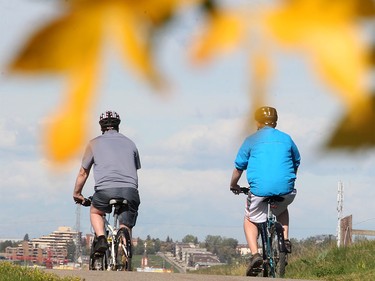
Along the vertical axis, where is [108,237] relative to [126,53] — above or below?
above

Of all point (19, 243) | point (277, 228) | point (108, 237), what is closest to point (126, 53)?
point (19, 243)

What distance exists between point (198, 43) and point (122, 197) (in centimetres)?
631

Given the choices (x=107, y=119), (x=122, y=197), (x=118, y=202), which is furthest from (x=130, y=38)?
(x=118, y=202)

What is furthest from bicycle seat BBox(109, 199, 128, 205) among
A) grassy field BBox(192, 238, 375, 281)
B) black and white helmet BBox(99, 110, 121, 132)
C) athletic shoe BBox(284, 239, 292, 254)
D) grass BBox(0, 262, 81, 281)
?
black and white helmet BBox(99, 110, 121, 132)

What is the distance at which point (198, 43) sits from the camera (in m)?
0.29

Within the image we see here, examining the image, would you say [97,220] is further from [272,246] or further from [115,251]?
[272,246]

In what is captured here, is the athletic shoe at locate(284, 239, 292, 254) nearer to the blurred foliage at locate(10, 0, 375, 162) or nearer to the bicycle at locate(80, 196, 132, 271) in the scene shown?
the bicycle at locate(80, 196, 132, 271)

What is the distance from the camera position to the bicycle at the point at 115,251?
24.6 ft

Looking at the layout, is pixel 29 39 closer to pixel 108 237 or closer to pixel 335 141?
pixel 335 141

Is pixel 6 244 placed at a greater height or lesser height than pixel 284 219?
lesser

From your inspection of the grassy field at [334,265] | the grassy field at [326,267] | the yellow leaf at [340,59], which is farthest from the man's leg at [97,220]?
the yellow leaf at [340,59]

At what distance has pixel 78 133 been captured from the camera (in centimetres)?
29

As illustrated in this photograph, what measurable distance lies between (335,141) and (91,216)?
7046mm

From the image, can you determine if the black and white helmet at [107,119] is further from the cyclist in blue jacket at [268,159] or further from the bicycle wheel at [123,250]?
the bicycle wheel at [123,250]
